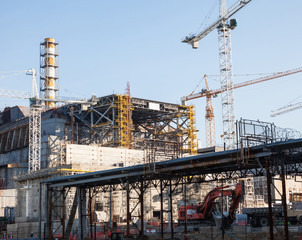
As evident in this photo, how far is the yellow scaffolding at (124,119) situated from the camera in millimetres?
103500

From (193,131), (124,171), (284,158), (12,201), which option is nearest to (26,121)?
(12,201)

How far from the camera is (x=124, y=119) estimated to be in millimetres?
104000

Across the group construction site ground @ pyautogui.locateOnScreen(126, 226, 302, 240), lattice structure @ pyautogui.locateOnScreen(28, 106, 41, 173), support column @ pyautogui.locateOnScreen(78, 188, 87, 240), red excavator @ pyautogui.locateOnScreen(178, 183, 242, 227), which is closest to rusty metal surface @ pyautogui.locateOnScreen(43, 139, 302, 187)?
support column @ pyautogui.locateOnScreen(78, 188, 87, 240)

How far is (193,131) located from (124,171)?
65283 mm

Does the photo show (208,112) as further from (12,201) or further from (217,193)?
(217,193)

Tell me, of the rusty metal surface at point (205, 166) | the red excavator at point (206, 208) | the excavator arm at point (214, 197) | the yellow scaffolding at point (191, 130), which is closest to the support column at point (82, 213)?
the rusty metal surface at point (205, 166)

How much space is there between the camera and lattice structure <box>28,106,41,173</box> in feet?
326

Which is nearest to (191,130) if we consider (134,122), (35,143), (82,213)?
(134,122)

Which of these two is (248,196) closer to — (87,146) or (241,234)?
(87,146)

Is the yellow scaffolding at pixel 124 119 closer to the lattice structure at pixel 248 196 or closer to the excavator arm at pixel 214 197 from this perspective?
the lattice structure at pixel 248 196

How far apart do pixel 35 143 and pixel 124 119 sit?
61.4 feet

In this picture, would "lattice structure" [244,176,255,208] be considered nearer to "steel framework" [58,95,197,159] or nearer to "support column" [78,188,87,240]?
"steel framework" [58,95,197,159]

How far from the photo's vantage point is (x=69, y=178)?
58.1 metres

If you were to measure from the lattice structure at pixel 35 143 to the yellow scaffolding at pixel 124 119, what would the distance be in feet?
54.3
